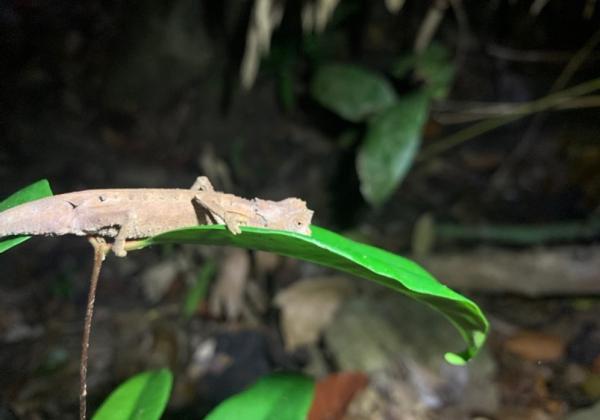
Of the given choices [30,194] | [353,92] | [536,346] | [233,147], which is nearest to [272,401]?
[30,194]

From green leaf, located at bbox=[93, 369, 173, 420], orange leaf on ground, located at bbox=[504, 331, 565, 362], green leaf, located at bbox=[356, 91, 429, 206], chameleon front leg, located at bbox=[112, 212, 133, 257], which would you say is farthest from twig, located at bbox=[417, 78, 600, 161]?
green leaf, located at bbox=[93, 369, 173, 420]

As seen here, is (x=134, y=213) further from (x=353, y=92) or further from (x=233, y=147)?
(x=233, y=147)

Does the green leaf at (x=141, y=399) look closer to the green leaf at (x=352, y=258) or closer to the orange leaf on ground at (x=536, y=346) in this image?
the green leaf at (x=352, y=258)

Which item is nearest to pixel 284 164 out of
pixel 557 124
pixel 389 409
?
pixel 557 124

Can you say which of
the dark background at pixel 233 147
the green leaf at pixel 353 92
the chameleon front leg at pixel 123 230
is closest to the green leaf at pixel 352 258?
the chameleon front leg at pixel 123 230

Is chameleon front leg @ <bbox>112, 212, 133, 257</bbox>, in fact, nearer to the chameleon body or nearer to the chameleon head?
the chameleon body

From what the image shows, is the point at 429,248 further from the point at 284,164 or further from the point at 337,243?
the point at 337,243
